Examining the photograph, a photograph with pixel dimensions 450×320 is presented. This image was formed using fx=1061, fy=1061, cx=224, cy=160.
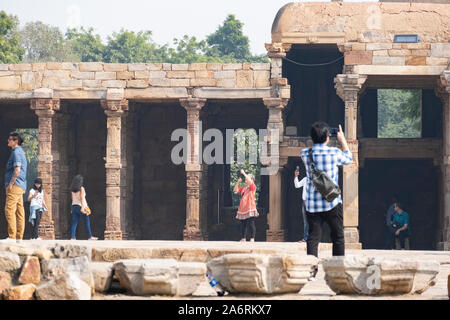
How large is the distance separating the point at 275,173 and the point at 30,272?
14743mm

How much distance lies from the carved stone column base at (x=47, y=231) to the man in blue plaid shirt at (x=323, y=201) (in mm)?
14463

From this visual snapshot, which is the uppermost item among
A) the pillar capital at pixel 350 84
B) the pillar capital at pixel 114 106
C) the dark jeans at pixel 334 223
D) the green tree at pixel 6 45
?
the green tree at pixel 6 45

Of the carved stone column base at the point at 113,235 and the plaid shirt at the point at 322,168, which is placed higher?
the plaid shirt at the point at 322,168

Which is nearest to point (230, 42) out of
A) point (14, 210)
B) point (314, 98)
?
point (314, 98)

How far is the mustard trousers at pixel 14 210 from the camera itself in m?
14.2

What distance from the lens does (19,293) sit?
8688 millimetres

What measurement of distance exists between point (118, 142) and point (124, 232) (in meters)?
2.14

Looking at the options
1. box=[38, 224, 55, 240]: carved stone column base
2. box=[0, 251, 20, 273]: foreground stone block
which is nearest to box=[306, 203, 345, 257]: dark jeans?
box=[0, 251, 20, 273]: foreground stone block

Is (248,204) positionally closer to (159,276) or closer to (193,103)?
(193,103)

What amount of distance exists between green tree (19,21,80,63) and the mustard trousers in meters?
48.6

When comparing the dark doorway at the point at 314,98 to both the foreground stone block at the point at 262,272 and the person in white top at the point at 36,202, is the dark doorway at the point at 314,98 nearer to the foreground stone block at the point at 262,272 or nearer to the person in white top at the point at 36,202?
the person in white top at the point at 36,202

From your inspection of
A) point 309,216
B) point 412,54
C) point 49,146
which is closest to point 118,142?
point 49,146

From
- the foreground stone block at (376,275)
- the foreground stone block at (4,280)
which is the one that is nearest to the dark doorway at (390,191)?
the foreground stone block at (376,275)
